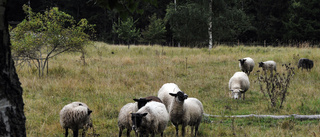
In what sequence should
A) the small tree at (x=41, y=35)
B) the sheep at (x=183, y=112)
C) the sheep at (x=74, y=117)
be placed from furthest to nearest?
the small tree at (x=41, y=35)
the sheep at (x=183, y=112)
the sheep at (x=74, y=117)

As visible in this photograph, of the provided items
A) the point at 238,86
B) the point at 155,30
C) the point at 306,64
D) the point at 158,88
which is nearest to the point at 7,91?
the point at 158,88

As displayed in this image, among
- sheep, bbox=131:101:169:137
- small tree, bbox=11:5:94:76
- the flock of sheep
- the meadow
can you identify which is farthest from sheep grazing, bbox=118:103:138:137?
small tree, bbox=11:5:94:76

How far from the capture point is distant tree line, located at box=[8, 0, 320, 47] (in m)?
29.6

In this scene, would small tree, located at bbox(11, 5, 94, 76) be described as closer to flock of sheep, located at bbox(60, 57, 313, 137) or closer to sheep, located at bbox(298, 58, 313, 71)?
flock of sheep, located at bbox(60, 57, 313, 137)

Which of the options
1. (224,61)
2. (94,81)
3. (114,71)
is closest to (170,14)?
(224,61)

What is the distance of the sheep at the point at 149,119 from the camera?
5.41 meters

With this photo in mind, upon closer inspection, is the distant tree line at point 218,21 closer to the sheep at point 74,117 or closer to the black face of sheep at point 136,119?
the sheep at point 74,117

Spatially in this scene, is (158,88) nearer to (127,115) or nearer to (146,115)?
(127,115)

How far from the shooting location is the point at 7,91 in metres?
3.01

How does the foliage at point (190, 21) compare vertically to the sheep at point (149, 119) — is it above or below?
above

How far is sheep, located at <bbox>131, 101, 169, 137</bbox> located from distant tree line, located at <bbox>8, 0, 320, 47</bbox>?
387 inches

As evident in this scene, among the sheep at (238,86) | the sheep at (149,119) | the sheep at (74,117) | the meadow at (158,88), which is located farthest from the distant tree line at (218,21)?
the sheep at (149,119)

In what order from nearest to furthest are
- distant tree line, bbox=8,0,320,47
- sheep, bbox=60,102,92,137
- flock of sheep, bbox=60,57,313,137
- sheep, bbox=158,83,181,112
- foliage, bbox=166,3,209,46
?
flock of sheep, bbox=60,57,313,137, sheep, bbox=60,102,92,137, sheep, bbox=158,83,181,112, foliage, bbox=166,3,209,46, distant tree line, bbox=8,0,320,47

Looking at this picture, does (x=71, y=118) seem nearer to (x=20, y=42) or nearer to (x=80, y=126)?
(x=80, y=126)
